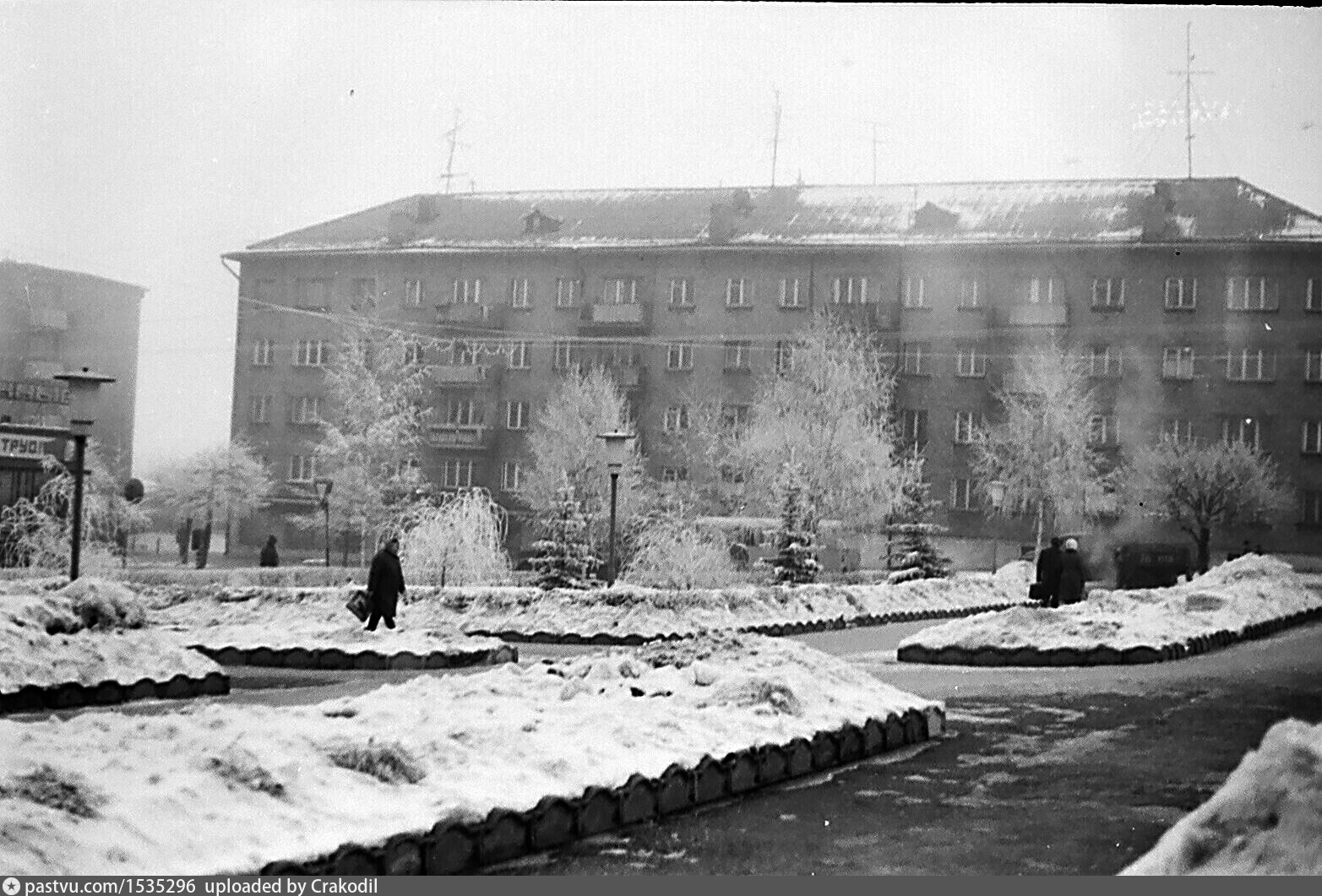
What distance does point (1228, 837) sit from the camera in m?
3.20

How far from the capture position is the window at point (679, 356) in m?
10.1

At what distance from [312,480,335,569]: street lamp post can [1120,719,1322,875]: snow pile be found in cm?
684

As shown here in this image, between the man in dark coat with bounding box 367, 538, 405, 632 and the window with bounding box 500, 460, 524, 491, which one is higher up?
the window with bounding box 500, 460, 524, 491

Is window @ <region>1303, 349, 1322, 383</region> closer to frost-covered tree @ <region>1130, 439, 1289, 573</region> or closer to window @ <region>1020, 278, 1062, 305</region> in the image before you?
frost-covered tree @ <region>1130, 439, 1289, 573</region>

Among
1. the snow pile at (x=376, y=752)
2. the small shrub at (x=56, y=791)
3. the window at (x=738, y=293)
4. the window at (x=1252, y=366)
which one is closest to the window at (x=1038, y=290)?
the window at (x=1252, y=366)

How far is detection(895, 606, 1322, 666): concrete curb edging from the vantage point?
9.04 meters

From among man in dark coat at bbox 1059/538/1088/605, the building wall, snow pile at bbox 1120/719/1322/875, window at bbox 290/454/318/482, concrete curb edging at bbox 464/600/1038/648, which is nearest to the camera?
snow pile at bbox 1120/719/1322/875

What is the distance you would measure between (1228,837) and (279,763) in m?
2.41

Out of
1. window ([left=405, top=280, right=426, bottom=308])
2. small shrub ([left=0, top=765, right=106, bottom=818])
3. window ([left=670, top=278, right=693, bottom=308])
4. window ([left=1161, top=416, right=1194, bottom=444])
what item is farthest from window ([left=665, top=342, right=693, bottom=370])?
small shrub ([left=0, top=765, right=106, bottom=818])

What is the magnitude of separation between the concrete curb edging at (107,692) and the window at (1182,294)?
540 centimetres

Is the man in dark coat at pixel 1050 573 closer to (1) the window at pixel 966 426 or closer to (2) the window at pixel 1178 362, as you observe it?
(1) the window at pixel 966 426

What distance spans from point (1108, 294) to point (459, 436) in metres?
4.05

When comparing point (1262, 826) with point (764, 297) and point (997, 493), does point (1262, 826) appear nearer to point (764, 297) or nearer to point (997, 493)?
point (997, 493)

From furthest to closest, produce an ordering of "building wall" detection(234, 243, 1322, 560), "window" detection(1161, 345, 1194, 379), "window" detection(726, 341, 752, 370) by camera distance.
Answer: "window" detection(726, 341, 752, 370) → "window" detection(1161, 345, 1194, 379) → "building wall" detection(234, 243, 1322, 560)
